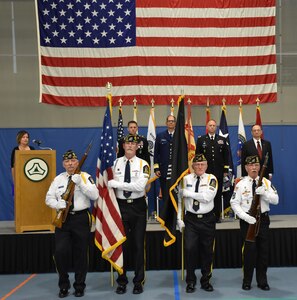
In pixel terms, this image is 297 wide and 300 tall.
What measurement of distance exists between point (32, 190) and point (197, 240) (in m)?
2.61

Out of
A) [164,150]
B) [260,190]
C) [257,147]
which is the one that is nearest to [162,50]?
[164,150]

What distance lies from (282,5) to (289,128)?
2752 mm

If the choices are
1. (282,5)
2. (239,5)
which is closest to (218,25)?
(239,5)

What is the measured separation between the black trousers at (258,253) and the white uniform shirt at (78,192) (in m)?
1.86

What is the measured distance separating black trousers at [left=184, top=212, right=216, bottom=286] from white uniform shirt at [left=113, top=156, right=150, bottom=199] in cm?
69

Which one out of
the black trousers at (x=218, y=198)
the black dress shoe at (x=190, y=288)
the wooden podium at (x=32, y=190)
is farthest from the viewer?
the black trousers at (x=218, y=198)

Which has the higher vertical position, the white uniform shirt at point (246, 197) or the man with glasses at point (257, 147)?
the man with glasses at point (257, 147)

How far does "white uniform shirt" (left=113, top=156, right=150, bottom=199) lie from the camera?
199 inches

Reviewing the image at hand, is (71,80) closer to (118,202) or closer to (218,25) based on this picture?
(218,25)

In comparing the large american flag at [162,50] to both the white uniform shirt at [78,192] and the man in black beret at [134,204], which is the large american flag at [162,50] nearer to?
the man in black beret at [134,204]

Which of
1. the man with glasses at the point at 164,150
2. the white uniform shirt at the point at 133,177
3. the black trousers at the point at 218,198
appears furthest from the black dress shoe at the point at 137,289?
the black trousers at the point at 218,198

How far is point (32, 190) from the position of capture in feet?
20.7

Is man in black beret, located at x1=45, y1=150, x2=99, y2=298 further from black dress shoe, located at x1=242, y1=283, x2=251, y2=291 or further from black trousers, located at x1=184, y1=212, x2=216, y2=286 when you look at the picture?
black dress shoe, located at x1=242, y1=283, x2=251, y2=291

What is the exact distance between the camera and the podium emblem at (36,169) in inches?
249
